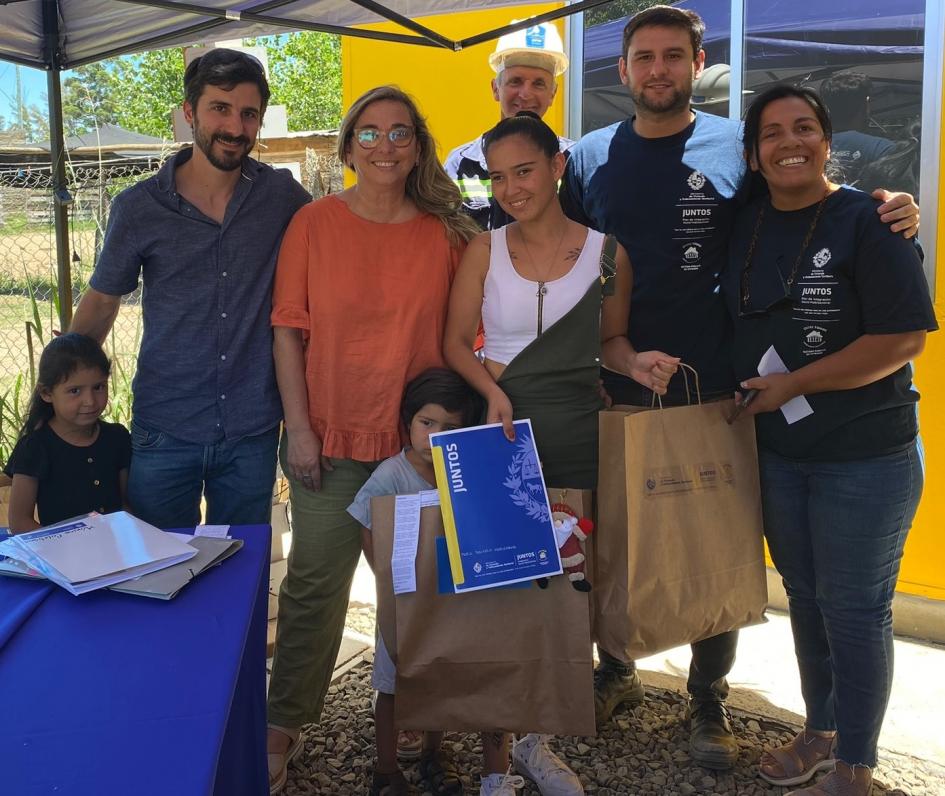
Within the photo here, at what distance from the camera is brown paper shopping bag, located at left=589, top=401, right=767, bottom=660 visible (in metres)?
2.30

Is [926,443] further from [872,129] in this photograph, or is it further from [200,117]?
[200,117]

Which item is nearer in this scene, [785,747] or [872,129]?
[785,747]

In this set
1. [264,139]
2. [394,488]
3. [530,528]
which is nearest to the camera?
[530,528]

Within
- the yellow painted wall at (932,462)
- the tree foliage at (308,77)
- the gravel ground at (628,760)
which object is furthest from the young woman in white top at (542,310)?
the tree foliage at (308,77)

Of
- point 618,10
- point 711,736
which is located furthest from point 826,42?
point 711,736

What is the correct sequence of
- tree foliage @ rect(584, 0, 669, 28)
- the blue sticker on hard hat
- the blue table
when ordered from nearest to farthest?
the blue table, the blue sticker on hard hat, tree foliage @ rect(584, 0, 669, 28)

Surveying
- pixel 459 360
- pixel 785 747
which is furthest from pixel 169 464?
pixel 785 747

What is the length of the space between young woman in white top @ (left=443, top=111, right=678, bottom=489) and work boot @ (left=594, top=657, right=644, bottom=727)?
1117 millimetres

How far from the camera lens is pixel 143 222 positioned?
2625 millimetres

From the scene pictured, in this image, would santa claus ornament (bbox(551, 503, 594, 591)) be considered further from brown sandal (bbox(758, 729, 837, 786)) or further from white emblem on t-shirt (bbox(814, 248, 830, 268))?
brown sandal (bbox(758, 729, 837, 786))

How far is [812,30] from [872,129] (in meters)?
0.52

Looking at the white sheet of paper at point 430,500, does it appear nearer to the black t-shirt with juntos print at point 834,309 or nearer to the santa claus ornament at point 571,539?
the santa claus ornament at point 571,539

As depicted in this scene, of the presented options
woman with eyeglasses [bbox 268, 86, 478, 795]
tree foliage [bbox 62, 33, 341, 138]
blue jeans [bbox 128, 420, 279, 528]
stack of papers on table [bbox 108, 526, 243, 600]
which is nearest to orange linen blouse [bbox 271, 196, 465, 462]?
woman with eyeglasses [bbox 268, 86, 478, 795]

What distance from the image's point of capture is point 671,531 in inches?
92.1
